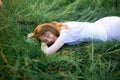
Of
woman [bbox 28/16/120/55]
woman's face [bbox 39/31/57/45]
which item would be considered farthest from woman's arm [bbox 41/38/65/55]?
woman's face [bbox 39/31/57/45]

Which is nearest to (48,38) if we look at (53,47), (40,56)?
(53,47)

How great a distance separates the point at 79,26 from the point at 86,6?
1.11 meters

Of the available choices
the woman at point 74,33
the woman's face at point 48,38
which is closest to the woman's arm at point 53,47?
the woman at point 74,33

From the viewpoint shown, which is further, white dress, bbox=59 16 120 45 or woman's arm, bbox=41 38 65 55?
white dress, bbox=59 16 120 45

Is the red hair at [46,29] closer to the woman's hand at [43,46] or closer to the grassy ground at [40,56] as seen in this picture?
the woman's hand at [43,46]

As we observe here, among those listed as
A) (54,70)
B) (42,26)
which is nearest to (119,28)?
(42,26)

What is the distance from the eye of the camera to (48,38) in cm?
408

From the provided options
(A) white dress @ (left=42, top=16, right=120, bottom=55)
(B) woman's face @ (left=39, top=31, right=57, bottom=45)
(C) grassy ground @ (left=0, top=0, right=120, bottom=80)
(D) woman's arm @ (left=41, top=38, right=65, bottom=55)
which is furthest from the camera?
(B) woman's face @ (left=39, top=31, right=57, bottom=45)

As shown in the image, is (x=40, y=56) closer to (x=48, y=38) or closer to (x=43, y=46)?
(x=43, y=46)

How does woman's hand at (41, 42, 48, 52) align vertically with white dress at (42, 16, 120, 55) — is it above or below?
below

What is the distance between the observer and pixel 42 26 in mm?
4098

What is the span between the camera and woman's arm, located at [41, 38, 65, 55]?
3.81 meters

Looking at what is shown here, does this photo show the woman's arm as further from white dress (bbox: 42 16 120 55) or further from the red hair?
the red hair

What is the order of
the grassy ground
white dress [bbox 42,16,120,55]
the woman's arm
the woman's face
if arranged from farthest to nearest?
the woman's face → white dress [bbox 42,16,120,55] → the woman's arm → the grassy ground
